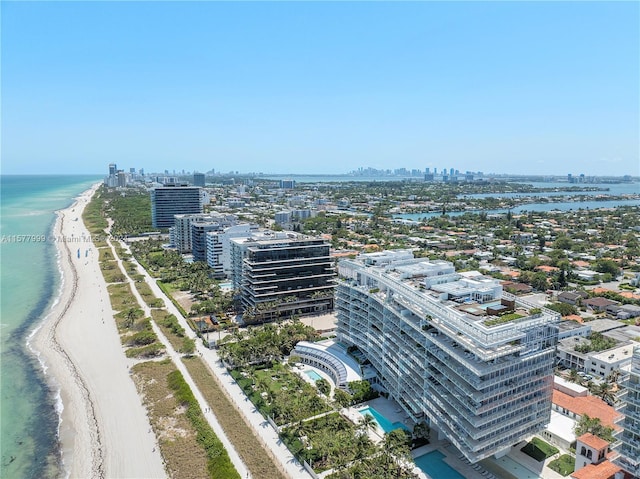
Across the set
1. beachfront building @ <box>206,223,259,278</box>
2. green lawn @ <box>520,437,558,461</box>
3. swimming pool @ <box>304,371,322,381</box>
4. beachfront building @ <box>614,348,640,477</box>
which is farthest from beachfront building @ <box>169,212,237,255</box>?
beachfront building @ <box>614,348,640,477</box>

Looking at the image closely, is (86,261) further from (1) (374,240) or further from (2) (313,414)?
(2) (313,414)

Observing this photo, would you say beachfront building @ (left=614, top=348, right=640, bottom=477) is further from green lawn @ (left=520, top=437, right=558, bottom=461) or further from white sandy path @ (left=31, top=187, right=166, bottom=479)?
white sandy path @ (left=31, top=187, right=166, bottom=479)

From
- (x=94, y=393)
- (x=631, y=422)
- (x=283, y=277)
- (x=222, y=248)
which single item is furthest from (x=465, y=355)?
(x=222, y=248)

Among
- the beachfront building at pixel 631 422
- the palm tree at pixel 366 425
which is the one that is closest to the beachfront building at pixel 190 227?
the palm tree at pixel 366 425

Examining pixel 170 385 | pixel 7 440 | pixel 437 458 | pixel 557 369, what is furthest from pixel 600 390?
pixel 7 440

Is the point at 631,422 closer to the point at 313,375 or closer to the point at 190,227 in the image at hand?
the point at 313,375

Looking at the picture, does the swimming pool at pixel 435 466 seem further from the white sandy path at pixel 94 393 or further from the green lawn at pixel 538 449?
the white sandy path at pixel 94 393
